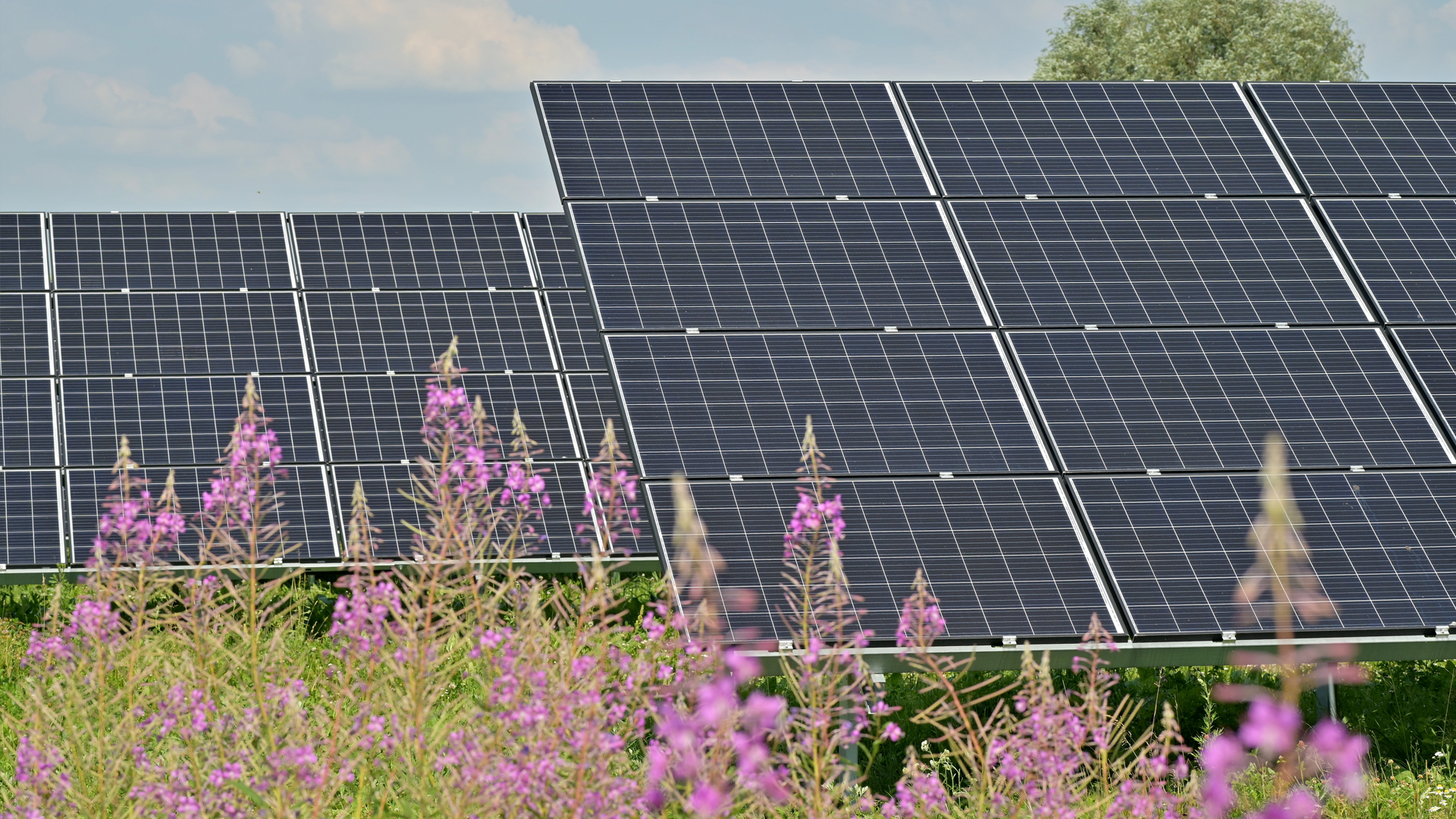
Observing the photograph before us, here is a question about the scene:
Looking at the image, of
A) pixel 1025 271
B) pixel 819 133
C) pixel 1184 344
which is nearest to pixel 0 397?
pixel 819 133

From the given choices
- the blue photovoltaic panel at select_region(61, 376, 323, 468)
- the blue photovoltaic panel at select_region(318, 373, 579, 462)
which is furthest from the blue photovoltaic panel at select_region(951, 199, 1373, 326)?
the blue photovoltaic panel at select_region(61, 376, 323, 468)

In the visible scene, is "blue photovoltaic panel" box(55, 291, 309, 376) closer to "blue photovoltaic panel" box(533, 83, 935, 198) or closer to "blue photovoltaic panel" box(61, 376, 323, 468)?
"blue photovoltaic panel" box(61, 376, 323, 468)

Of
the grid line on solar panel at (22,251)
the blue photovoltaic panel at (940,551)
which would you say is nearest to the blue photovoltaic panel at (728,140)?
the blue photovoltaic panel at (940,551)

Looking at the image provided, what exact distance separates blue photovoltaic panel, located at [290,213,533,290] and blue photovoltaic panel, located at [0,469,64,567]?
4.28 m

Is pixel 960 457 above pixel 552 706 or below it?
above

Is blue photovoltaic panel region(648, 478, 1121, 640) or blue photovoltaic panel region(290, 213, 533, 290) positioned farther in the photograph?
blue photovoltaic panel region(290, 213, 533, 290)

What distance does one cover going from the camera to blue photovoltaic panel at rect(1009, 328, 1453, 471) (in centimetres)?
965

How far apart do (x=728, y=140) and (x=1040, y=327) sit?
337 centimetres

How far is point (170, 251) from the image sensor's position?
1892cm

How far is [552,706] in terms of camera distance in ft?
Result: 13.1

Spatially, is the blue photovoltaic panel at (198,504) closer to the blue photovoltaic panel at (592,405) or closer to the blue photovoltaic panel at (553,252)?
the blue photovoltaic panel at (592,405)

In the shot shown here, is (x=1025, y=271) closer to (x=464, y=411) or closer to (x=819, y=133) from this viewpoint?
(x=819, y=133)

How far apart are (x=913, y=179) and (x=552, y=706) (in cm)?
870

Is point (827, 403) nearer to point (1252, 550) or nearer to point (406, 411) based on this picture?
point (1252, 550)
